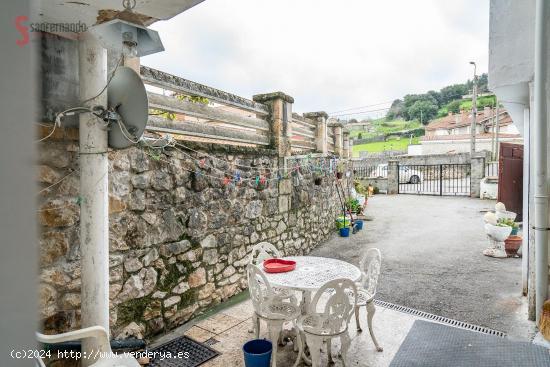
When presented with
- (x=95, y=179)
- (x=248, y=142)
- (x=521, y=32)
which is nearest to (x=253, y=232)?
(x=248, y=142)

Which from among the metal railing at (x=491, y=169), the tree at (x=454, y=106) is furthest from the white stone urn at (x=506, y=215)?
the tree at (x=454, y=106)

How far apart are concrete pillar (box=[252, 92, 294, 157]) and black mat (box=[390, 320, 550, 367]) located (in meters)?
3.50

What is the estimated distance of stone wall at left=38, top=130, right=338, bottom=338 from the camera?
8.37ft

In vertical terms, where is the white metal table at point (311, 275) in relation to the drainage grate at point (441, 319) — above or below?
above

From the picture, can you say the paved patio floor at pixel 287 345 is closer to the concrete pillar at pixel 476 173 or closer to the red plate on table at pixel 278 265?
the red plate on table at pixel 278 265

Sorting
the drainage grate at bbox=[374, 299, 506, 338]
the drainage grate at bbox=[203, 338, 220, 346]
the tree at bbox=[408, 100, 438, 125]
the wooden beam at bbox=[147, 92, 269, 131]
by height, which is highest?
the tree at bbox=[408, 100, 438, 125]

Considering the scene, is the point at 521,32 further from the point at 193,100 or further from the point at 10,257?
the point at 10,257

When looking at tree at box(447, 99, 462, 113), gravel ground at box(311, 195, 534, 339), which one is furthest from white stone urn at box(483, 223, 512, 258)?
tree at box(447, 99, 462, 113)

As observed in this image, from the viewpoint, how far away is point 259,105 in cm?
546

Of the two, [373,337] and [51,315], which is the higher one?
[51,315]

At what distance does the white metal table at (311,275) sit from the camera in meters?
3.10

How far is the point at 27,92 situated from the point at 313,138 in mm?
7761

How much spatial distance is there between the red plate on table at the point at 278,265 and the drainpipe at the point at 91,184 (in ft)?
5.32

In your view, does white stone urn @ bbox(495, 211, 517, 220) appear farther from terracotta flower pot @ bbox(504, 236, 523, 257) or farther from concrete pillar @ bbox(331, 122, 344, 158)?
concrete pillar @ bbox(331, 122, 344, 158)
